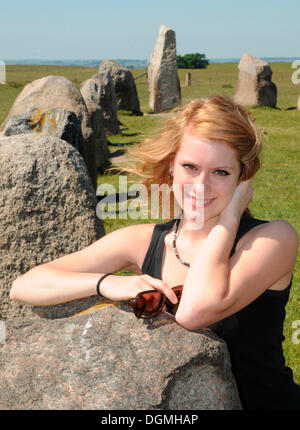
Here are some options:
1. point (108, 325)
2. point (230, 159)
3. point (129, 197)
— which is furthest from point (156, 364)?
point (129, 197)

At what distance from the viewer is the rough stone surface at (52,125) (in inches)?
252

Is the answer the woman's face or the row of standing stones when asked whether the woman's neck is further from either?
the row of standing stones

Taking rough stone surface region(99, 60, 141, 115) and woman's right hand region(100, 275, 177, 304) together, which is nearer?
woman's right hand region(100, 275, 177, 304)

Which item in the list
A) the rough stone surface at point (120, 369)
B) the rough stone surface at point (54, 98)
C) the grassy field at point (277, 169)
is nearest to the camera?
the rough stone surface at point (120, 369)

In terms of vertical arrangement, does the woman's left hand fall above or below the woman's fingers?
above

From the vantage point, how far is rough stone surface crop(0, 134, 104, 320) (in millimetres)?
3105

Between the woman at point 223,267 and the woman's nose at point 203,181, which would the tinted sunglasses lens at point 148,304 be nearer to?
the woman at point 223,267

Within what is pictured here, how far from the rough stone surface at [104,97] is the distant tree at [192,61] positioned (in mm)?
46953

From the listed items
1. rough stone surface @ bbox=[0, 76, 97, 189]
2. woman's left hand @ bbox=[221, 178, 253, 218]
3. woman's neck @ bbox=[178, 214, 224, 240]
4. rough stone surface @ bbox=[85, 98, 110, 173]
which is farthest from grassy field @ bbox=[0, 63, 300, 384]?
rough stone surface @ bbox=[0, 76, 97, 189]

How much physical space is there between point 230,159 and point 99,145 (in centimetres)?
916

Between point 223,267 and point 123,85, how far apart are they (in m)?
17.0

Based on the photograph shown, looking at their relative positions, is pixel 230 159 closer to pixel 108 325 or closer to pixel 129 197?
pixel 108 325

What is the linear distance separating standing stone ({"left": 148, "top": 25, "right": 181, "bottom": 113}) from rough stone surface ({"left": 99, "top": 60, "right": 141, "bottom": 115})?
114 centimetres

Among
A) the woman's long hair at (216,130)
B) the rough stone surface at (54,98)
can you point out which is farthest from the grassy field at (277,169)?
the rough stone surface at (54,98)
